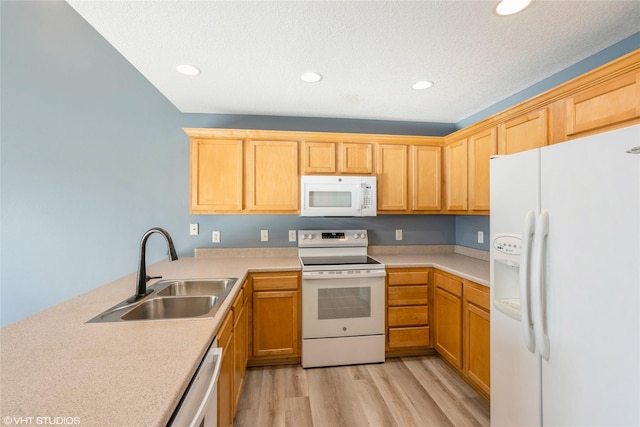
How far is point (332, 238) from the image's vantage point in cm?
293

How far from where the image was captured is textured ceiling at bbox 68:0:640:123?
1.36m

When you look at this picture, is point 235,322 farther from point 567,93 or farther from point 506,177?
point 567,93

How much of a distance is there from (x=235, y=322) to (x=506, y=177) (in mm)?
1849

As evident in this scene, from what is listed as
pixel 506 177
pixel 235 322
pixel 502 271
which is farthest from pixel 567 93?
pixel 235 322

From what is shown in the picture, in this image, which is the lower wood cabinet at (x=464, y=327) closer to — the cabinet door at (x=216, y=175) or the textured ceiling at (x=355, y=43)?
the textured ceiling at (x=355, y=43)

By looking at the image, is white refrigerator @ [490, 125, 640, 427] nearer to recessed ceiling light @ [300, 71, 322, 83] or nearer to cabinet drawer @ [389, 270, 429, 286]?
cabinet drawer @ [389, 270, 429, 286]

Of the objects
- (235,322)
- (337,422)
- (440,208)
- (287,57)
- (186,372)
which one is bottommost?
(337,422)

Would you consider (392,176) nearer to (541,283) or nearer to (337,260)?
(337,260)

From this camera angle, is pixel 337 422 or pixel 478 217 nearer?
pixel 337 422

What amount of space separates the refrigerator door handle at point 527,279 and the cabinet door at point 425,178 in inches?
61.3

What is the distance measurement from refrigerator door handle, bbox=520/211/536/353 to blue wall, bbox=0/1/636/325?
155 centimetres

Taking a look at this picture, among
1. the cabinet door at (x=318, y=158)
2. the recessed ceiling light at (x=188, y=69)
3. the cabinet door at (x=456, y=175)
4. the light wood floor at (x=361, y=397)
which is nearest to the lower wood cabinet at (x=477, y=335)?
the light wood floor at (x=361, y=397)

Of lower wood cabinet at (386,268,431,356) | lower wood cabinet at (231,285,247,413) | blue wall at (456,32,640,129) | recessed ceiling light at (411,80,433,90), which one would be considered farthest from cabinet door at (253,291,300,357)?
blue wall at (456,32,640,129)

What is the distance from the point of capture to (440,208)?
287cm
